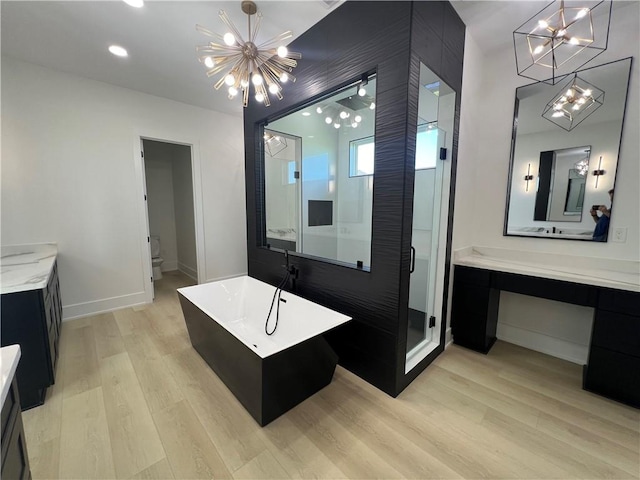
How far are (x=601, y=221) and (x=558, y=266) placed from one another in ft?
1.53

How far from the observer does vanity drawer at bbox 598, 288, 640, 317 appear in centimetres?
170

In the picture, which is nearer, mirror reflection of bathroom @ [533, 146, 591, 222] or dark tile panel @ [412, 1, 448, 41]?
dark tile panel @ [412, 1, 448, 41]

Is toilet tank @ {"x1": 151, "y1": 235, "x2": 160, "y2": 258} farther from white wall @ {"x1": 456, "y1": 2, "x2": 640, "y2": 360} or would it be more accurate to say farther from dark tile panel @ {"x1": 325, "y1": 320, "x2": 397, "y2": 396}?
white wall @ {"x1": 456, "y1": 2, "x2": 640, "y2": 360}

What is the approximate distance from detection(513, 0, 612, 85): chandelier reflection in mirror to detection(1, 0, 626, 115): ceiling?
0.11 meters

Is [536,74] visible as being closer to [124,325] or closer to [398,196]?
[398,196]

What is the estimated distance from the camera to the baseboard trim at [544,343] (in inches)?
89.4

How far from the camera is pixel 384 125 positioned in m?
1.75

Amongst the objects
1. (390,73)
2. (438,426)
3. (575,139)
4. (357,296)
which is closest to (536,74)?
(575,139)

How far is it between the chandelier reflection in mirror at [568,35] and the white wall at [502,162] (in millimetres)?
68

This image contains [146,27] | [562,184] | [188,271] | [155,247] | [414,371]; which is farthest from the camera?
[188,271]

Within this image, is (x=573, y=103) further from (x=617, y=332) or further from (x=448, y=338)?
(x=448, y=338)

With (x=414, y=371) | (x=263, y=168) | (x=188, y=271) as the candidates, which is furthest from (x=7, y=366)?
(x=188, y=271)

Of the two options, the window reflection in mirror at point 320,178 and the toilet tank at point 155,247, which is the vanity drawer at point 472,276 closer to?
the window reflection in mirror at point 320,178

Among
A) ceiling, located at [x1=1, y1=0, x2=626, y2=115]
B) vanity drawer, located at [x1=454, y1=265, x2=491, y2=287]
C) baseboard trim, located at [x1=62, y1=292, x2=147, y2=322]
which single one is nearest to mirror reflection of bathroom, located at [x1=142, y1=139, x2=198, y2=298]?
baseboard trim, located at [x1=62, y1=292, x2=147, y2=322]
